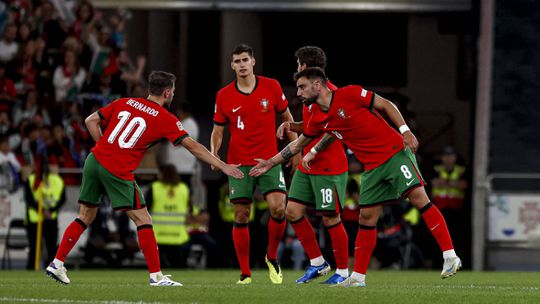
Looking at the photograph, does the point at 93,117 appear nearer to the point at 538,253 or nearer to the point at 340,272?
the point at 340,272

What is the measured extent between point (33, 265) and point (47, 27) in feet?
17.6

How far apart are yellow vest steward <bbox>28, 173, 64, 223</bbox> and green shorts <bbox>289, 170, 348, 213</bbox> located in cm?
786

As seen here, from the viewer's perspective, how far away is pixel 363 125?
12.0 m

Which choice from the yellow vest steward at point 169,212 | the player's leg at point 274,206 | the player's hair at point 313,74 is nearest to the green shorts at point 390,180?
the player's hair at point 313,74

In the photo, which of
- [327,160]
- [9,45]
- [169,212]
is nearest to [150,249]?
[327,160]

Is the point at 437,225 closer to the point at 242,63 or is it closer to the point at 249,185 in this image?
the point at 249,185

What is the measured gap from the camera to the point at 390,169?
12.0 metres

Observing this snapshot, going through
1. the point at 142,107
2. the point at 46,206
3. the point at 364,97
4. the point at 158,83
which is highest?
the point at 158,83

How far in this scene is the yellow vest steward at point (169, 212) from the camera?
20.9 metres

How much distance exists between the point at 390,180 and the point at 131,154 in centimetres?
234

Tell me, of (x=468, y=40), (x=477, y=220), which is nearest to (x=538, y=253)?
(x=477, y=220)

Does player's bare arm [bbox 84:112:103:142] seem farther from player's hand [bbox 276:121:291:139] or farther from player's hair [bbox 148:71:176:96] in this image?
player's hand [bbox 276:121:291:139]

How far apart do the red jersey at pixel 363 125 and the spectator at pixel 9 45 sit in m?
13.0

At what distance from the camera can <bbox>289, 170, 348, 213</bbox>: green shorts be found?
13508 mm
